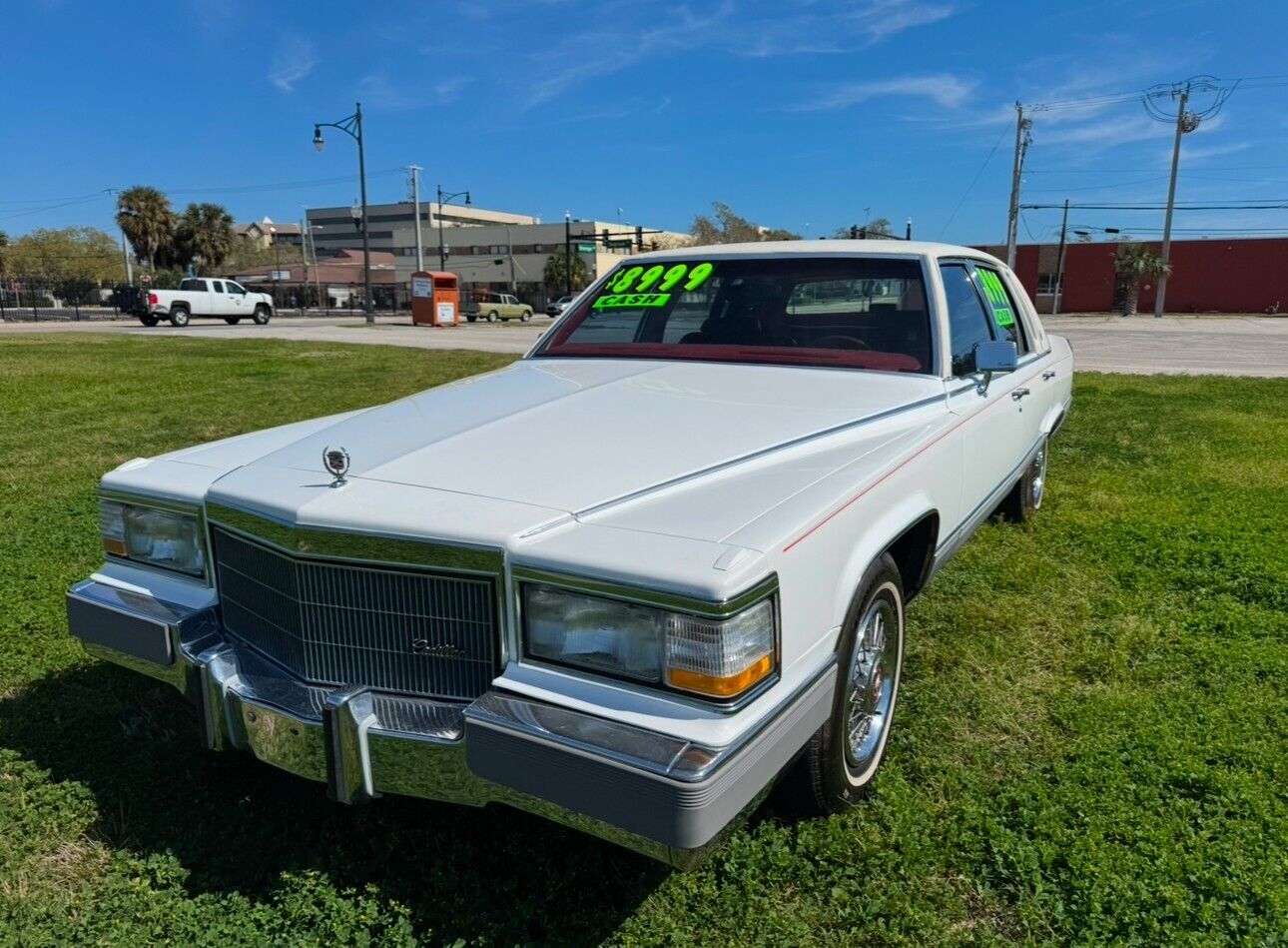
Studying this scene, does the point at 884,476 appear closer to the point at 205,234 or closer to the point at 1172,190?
the point at 1172,190

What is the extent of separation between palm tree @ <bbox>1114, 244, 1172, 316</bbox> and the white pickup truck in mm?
41572

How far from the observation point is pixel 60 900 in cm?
221

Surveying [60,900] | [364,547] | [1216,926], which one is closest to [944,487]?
[1216,926]

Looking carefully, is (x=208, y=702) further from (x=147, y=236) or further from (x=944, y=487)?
(x=147, y=236)

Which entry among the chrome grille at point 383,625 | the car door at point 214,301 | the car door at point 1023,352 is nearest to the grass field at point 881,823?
the chrome grille at point 383,625

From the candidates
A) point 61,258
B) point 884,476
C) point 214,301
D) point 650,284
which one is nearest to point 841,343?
point 650,284

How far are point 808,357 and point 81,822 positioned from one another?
9.18 ft

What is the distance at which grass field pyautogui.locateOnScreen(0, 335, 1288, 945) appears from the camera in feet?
7.09

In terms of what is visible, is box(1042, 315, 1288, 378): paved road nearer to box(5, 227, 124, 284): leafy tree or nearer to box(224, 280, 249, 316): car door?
box(224, 280, 249, 316): car door

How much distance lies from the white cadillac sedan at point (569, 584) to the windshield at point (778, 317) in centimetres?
8

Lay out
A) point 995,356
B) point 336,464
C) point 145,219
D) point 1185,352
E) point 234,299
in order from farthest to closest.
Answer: point 145,219 → point 234,299 → point 1185,352 → point 995,356 → point 336,464

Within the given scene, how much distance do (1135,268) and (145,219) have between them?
62109 mm

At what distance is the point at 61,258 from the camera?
78062mm

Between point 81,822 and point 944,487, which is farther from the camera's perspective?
point 944,487
